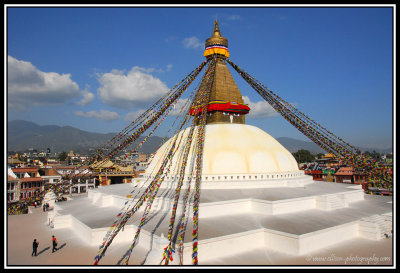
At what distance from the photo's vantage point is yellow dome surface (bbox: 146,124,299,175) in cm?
1248

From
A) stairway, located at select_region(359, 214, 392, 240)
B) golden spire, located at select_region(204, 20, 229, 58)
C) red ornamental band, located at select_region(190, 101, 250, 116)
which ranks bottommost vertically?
stairway, located at select_region(359, 214, 392, 240)

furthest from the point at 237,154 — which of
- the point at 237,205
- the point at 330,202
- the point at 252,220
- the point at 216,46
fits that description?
the point at 216,46

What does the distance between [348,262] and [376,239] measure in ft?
7.78

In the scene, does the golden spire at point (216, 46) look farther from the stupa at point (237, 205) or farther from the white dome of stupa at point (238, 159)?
the white dome of stupa at point (238, 159)

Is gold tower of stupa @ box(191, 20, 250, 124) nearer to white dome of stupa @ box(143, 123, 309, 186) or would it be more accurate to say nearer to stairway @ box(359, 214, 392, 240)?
white dome of stupa @ box(143, 123, 309, 186)

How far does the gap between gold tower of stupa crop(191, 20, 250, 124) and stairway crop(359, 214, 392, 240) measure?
767 cm

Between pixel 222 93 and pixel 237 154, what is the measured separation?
3.63 meters

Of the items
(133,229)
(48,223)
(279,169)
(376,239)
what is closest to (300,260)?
(376,239)

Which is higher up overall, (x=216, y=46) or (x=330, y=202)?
(x=216, y=46)

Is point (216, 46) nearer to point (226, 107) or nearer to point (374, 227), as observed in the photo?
point (226, 107)

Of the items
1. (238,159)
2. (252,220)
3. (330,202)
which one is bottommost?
(252,220)

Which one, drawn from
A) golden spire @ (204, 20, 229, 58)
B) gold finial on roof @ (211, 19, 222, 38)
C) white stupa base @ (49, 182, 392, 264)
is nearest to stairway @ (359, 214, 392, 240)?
white stupa base @ (49, 182, 392, 264)

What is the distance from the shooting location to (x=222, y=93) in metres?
14.6

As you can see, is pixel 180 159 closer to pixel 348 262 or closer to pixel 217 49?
pixel 217 49
